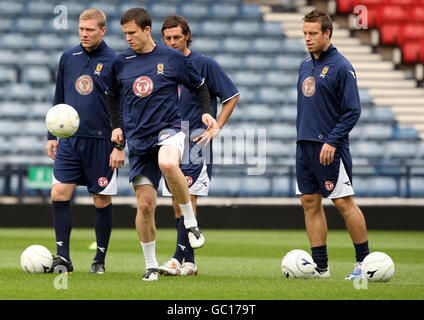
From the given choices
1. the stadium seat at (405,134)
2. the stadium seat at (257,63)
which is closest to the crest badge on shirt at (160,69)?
the stadium seat at (405,134)

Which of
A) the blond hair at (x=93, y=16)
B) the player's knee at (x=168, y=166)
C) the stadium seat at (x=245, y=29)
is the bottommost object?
the player's knee at (x=168, y=166)

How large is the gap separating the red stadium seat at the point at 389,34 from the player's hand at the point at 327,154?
47.0 ft

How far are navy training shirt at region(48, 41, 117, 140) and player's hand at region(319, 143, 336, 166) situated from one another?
1893 mm

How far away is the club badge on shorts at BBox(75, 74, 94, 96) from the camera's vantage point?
23.6 ft

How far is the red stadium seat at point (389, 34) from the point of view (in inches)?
799

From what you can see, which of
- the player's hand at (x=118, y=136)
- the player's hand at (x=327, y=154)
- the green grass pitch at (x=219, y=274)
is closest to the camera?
the green grass pitch at (x=219, y=274)

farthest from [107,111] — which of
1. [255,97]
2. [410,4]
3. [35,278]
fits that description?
[410,4]

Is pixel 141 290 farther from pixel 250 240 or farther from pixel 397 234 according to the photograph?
pixel 397 234

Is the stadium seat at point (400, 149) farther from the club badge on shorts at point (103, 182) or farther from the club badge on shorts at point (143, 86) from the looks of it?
the club badge on shorts at point (143, 86)

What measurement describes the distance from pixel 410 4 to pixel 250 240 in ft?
39.2

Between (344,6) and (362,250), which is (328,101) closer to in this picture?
(362,250)

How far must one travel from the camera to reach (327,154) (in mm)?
6648

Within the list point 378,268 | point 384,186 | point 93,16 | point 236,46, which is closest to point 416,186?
point 384,186

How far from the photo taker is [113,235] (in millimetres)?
13016
